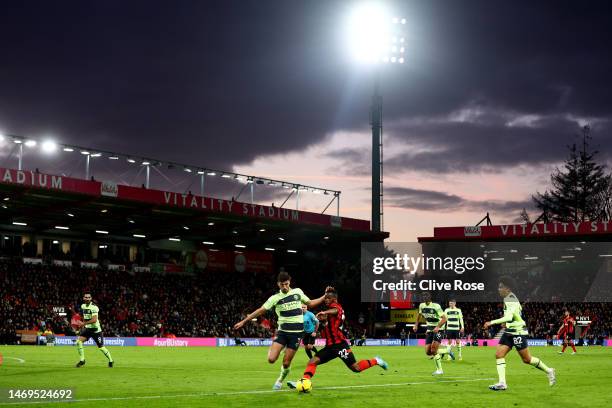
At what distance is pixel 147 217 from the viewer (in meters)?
63.0

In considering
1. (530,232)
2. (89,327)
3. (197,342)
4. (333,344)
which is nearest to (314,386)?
(333,344)

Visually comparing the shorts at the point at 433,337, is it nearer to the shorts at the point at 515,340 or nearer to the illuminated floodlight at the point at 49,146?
the shorts at the point at 515,340

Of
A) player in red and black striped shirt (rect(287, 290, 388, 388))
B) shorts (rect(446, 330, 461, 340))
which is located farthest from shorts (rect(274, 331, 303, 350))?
shorts (rect(446, 330, 461, 340))

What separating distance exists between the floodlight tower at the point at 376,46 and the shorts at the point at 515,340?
1941 inches

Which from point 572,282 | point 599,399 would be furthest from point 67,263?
point 599,399

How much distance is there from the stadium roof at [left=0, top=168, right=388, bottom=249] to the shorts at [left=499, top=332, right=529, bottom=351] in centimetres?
3843

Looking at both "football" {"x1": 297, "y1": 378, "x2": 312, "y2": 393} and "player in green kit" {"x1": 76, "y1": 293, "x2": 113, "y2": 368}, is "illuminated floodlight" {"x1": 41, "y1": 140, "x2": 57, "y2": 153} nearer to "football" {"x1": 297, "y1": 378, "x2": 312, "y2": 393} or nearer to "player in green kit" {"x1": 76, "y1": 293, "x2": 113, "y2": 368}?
"player in green kit" {"x1": 76, "y1": 293, "x2": 113, "y2": 368}

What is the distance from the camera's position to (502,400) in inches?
609

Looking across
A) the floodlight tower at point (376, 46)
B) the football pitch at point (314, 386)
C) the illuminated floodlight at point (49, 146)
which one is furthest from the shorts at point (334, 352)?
the floodlight tower at point (376, 46)

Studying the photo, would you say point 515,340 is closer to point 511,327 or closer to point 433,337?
point 511,327

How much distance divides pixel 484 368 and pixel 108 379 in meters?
13.5

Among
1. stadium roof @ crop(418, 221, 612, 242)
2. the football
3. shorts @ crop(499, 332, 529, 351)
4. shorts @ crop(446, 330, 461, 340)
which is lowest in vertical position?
the football

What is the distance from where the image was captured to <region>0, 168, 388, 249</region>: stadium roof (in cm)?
5172

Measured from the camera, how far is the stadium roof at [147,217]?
51719 millimetres
